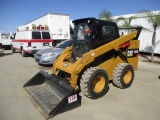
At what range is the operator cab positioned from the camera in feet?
17.5

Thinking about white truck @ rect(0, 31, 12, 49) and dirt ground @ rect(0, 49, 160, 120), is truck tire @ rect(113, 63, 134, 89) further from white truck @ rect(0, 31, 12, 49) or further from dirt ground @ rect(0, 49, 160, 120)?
white truck @ rect(0, 31, 12, 49)

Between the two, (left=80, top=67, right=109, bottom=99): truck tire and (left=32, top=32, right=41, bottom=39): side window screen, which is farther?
(left=32, top=32, right=41, bottom=39): side window screen

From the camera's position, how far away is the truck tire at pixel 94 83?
4.88 meters

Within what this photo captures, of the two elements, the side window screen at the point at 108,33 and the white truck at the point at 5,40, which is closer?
the side window screen at the point at 108,33

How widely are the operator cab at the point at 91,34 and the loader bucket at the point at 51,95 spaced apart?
4.33 ft

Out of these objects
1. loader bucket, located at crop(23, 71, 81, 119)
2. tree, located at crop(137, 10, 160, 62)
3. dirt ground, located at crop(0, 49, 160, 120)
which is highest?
tree, located at crop(137, 10, 160, 62)

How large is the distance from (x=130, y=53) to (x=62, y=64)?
252cm

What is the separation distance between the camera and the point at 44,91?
5441 mm

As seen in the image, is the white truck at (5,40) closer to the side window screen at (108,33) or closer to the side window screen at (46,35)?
the side window screen at (46,35)

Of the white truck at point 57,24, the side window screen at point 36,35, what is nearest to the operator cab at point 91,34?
the side window screen at point 36,35

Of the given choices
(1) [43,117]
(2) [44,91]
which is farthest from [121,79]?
(1) [43,117]

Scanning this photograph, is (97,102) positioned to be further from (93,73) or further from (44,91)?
(44,91)

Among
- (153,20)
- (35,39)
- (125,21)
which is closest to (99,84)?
(153,20)

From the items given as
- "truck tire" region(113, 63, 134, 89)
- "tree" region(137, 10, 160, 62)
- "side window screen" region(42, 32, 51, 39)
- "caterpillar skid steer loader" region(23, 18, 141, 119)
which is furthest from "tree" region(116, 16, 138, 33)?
"truck tire" region(113, 63, 134, 89)
